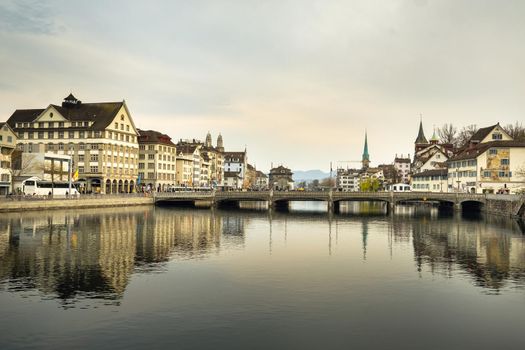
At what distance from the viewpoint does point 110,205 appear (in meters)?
99.8

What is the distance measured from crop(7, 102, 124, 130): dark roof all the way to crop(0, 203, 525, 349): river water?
71738 mm

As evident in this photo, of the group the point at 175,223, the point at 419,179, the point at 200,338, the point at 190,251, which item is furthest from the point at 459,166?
the point at 200,338

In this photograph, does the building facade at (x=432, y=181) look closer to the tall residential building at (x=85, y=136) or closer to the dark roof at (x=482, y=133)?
the dark roof at (x=482, y=133)

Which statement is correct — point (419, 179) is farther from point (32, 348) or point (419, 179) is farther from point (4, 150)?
point (32, 348)

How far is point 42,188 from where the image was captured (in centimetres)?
10044

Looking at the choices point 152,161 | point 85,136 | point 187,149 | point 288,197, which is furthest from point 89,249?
point 187,149

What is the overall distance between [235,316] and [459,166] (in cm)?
11304

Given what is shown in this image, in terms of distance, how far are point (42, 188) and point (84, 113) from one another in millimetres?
32473

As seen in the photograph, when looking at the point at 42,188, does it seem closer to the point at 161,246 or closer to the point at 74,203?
the point at 74,203

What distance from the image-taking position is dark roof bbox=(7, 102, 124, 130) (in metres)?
124

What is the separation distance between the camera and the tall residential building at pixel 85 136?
12150cm

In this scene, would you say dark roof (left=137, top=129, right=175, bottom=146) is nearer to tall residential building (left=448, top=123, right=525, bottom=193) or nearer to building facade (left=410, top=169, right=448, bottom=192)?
building facade (left=410, top=169, right=448, bottom=192)

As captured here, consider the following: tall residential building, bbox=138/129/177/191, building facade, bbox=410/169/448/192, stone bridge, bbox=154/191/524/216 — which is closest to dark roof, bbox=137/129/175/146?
tall residential building, bbox=138/129/177/191

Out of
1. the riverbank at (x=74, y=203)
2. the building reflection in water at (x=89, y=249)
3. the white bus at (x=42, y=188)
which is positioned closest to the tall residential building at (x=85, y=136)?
the white bus at (x=42, y=188)
